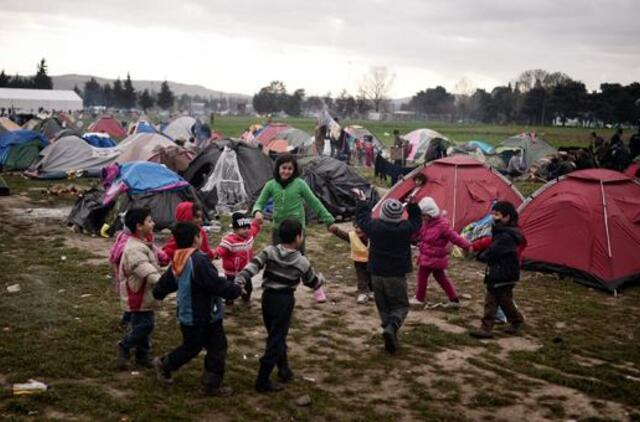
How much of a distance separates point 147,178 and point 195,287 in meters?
8.15

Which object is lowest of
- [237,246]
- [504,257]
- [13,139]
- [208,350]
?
[208,350]

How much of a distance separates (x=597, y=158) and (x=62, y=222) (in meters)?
15.7

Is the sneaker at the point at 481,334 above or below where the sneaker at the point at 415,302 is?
above

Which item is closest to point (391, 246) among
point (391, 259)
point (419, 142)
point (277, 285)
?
point (391, 259)

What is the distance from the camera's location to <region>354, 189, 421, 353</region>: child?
6.35 m

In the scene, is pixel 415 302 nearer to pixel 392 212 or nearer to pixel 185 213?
pixel 392 212

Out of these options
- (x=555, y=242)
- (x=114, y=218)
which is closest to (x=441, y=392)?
(x=555, y=242)

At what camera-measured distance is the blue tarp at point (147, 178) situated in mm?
12445

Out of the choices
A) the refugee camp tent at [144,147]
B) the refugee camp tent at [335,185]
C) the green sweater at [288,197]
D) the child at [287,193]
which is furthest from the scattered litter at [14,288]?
the refugee camp tent at [144,147]

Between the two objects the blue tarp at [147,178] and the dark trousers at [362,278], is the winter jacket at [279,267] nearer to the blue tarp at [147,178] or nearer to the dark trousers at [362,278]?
the dark trousers at [362,278]

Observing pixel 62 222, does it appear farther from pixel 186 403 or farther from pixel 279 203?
pixel 186 403

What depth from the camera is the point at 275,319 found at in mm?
5273

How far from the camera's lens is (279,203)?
7508 mm

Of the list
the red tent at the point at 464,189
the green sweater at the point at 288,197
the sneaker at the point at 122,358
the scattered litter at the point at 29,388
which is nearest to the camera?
the scattered litter at the point at 29,388
